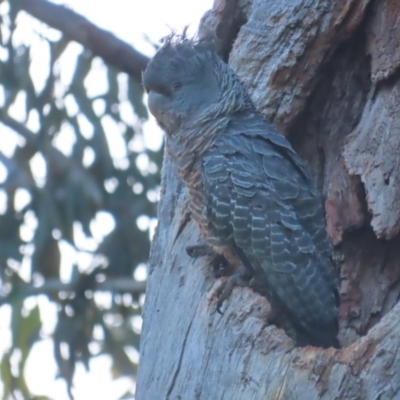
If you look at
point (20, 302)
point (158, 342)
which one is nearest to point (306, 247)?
point (158, 342)

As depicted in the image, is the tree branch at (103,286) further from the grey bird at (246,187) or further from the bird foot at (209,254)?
the bird foot at (209,254)

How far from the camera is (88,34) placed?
236 inches

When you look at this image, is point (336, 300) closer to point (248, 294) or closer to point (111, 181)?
point (248, 294)

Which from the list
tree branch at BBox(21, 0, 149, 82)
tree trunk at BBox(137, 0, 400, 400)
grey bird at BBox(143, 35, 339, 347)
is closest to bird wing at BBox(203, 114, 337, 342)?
grey bird at BBox(143, 35, 339, 347)

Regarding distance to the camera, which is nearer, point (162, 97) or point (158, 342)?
point (158, 342)

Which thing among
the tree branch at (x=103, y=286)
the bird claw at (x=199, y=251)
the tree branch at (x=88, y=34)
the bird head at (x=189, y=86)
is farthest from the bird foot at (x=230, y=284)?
the tree branch at (x=103, y=286)

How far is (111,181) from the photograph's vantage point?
6.80 meters

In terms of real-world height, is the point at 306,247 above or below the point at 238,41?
below

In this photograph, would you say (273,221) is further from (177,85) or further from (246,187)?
(177,85)

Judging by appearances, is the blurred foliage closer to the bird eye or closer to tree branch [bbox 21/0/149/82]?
tree branch [bbox 21/0/149/82]

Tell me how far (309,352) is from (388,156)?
98cm

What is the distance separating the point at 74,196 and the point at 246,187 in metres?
3.50

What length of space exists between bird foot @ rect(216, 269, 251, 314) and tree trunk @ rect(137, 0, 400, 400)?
3 centimetres

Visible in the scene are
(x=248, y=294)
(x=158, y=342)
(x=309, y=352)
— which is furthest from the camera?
(x=158, y=342)
